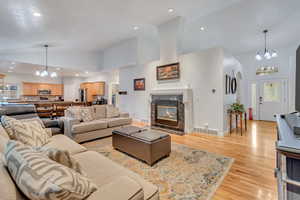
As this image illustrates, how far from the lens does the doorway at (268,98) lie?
19.6 ft

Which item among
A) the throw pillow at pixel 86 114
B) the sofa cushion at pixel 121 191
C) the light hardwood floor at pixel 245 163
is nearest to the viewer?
the sofa cushion at pixel 121 191

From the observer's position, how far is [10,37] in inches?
184

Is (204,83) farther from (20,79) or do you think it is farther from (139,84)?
(20,79)

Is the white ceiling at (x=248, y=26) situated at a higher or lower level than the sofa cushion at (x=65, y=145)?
higher

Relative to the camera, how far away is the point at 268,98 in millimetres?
6355

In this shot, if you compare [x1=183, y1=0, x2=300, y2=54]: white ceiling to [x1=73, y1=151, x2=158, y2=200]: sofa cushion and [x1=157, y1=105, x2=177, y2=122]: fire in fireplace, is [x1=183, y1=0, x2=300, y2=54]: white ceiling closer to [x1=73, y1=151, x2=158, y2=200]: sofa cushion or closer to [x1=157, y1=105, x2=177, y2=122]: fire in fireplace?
[x1=157, y1=105, x2=177, y2=122]: fire in fireplace

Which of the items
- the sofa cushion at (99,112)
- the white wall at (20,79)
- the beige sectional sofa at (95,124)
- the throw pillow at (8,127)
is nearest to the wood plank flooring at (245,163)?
the beige sectional sofa at (95,124)

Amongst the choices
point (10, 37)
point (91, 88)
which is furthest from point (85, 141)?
point (91, 88)

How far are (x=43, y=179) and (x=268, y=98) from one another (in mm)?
8022

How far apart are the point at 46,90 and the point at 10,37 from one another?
524cm

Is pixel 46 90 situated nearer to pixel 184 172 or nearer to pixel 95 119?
pixel 95 119

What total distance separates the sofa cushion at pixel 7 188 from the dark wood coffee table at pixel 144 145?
1.75 meters

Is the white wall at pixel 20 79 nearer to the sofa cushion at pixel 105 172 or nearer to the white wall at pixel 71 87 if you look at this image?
the white wall at pixel 71 87

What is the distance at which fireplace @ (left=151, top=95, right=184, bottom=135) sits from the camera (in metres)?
4.42
